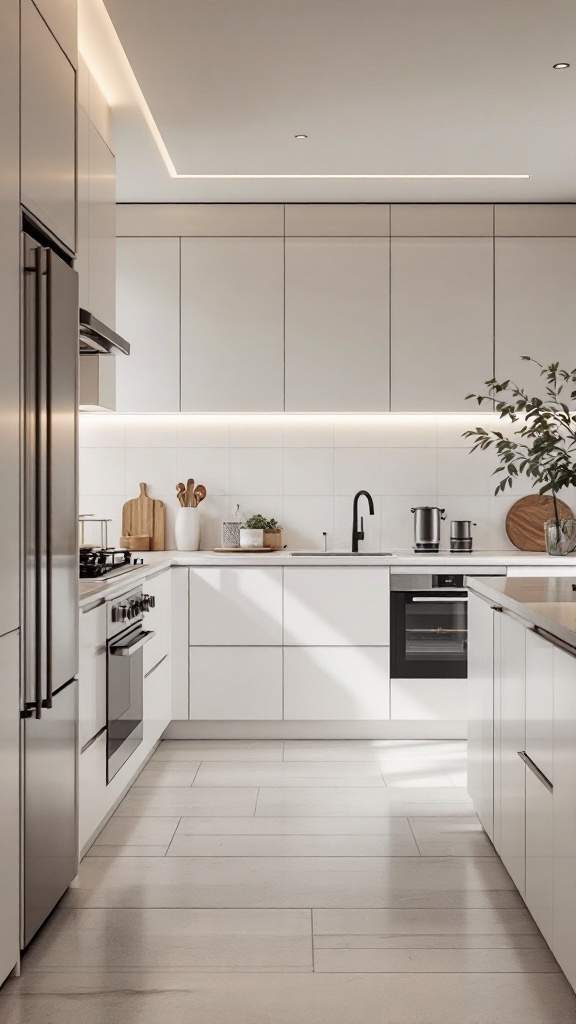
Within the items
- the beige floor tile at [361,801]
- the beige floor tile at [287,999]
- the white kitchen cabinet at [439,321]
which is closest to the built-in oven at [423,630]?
the beige floor tile at [361,801]

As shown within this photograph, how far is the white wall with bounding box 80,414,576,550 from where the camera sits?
195 inches

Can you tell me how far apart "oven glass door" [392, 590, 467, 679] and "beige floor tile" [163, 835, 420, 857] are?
134 cm

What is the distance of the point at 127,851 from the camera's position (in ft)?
9.70

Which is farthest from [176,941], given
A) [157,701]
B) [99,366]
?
[99,366]

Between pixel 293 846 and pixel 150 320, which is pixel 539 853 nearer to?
pixel 293 846

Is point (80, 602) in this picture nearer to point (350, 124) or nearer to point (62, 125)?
point (62, 125)

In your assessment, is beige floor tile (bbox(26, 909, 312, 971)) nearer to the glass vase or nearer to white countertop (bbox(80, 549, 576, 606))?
white countertop (bbox(80, 549, 576, 606))

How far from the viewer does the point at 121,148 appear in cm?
395

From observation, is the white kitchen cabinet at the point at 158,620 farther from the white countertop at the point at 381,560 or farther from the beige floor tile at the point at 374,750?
the beige floor tile at the point at 374,750

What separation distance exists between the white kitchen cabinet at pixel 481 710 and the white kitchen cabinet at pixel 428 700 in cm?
103

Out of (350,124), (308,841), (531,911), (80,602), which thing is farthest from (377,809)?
(350,124)

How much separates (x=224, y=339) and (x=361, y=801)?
7.90 feet

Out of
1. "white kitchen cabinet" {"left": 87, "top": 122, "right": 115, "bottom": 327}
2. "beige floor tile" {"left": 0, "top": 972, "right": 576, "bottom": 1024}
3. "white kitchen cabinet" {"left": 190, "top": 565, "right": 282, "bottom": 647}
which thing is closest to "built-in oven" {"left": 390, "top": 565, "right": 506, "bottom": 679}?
"white kitchen cabinet" {"left": 190, "top": 565, "right": 282, "bottom": 647}

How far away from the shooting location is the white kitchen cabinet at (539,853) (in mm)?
2139
